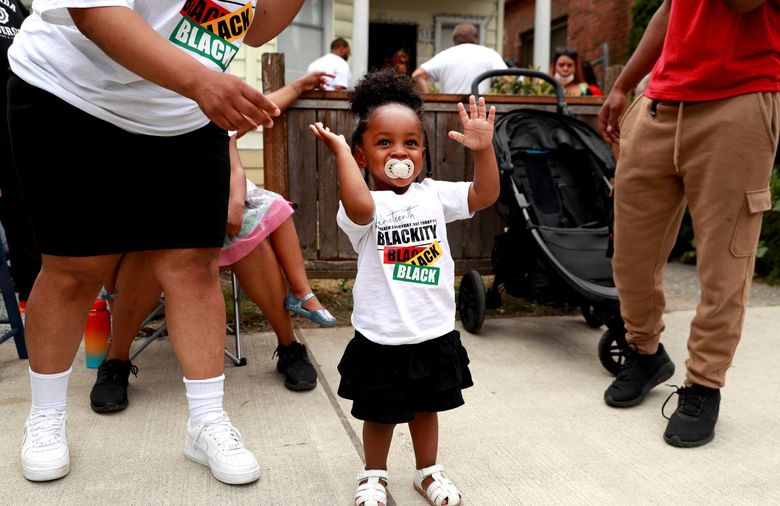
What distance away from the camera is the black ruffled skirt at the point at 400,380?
184 cm

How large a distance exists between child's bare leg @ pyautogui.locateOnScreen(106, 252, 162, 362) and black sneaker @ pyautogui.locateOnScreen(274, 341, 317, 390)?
591mm

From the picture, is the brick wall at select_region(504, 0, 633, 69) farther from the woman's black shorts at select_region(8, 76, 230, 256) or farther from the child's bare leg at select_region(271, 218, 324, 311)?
the woman's black shorts at select_region(8, 76, 230, 256)

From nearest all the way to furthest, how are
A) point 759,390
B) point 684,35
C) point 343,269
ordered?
1. point 684,35
2. point 759,390
3. point 343,269

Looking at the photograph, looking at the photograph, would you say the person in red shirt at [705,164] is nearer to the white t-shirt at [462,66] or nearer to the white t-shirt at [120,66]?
the white t-shirt at [120,66]

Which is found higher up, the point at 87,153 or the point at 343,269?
the point at 87,153

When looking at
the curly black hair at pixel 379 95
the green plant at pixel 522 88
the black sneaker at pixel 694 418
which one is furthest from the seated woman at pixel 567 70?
the curly black hair at pixel 379 95

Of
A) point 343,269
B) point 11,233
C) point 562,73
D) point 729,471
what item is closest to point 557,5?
point 562,73

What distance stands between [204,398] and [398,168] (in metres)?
0.93

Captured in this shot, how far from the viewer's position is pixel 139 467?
2.18 metres

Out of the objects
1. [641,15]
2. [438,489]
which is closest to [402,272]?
[438,489]

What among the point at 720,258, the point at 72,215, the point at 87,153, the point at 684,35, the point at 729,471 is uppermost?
the point at 684,35

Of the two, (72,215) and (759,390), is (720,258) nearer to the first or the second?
(759,390)

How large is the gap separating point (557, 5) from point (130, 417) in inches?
521

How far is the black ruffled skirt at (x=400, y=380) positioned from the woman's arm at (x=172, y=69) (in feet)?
2.19
